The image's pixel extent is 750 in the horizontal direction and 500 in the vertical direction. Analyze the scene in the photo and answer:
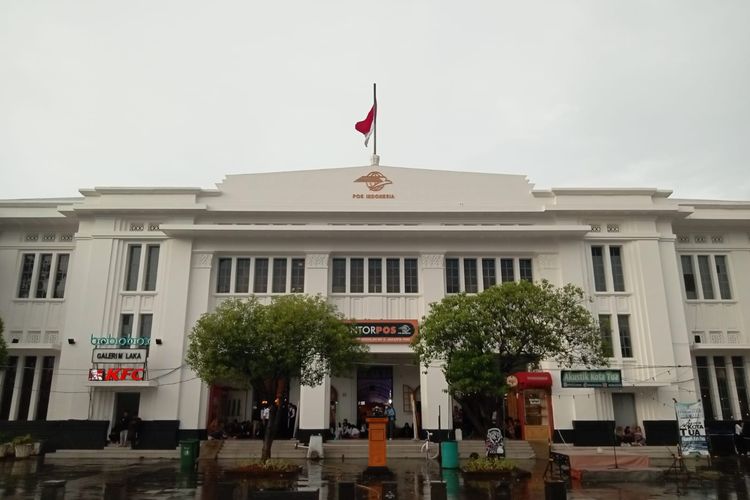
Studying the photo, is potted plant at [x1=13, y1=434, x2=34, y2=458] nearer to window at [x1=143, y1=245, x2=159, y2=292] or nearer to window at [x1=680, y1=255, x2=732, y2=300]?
window at [x1=143, y1=245, x2=159, y2=292]

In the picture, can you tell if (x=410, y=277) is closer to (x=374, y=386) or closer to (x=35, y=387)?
(x=374, y=386)

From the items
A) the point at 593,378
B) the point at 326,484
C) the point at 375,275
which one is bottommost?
the point at 326,484

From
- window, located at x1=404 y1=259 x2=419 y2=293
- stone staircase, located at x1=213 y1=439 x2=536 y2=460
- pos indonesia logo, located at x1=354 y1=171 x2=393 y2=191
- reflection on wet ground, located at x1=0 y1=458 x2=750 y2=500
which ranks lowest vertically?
reflection on wet ground, located at x1=0 y1=458 x2=750 y2=500

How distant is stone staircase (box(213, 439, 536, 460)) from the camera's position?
23.9 m

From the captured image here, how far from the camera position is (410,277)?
28219mm

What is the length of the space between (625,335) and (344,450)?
15.0 metres

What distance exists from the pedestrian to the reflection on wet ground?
3803mm

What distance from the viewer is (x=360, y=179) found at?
29438 millimetres

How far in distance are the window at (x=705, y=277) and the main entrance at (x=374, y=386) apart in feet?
54.1

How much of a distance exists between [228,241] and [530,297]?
15.8 meters

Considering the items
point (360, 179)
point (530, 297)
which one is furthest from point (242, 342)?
point (360, 179)

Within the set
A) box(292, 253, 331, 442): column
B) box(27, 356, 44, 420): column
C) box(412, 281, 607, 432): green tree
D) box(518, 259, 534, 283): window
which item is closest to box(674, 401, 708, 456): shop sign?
box(412, 281, 607, 432): green tree

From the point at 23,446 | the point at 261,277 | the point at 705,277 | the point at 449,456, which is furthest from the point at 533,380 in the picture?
the point at 23,446

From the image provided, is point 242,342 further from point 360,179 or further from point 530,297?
point 360,179
